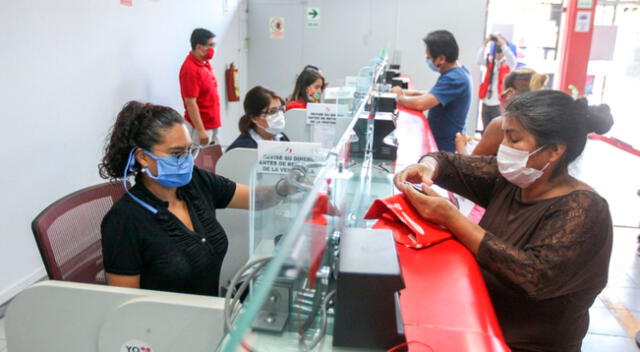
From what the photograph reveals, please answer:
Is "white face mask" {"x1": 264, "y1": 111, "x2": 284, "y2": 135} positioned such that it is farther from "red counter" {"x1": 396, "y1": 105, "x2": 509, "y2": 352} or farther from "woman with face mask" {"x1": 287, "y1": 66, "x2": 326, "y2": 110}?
"red counter" {"x1": 396, "y1": 105, "x2": 509, "y2": 352}

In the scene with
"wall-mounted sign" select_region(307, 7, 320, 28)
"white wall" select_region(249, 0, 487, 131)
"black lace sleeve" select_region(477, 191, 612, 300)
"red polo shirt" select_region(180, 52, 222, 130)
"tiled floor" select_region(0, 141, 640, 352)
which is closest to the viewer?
"black lace sleeve" select_region(477, 191, 612, 300)

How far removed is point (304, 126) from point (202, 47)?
1.50m

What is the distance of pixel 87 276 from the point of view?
159 cm

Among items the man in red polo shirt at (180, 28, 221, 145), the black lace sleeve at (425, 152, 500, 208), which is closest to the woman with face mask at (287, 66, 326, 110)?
the man in red polo shirt at (180, 28, 221, 145)

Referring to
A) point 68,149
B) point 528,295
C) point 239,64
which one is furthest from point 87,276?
point 239,64

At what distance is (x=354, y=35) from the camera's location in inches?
296

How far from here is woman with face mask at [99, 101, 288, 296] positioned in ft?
4.96

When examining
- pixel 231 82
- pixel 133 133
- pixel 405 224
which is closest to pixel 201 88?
pixel 231 82

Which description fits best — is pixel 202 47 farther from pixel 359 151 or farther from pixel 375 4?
pixel 375 4

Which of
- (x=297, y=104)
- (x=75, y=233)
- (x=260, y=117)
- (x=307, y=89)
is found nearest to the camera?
(x=75, y=233)

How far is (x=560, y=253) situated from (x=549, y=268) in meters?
0.05

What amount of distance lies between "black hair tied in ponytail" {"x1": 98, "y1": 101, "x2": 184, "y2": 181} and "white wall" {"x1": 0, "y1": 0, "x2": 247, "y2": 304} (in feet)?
4.92

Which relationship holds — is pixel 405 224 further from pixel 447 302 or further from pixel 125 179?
pixel 125 179

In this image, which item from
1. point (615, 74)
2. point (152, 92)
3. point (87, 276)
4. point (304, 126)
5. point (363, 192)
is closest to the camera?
point (87, 276)
